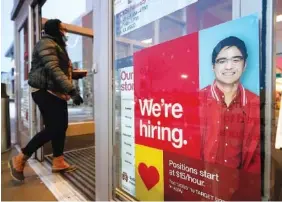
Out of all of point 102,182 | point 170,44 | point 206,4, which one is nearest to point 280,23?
point 206,4

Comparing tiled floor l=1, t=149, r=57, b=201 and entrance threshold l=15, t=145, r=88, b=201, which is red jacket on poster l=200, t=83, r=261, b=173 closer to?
entrance threshold l=15, t=145, r=88, b=201

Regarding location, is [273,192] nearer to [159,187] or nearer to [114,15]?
[159,187]

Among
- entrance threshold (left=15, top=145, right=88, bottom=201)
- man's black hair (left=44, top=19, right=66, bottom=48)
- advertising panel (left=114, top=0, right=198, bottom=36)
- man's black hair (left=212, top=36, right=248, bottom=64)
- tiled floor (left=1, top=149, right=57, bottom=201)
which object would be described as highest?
man's black hair (left=44, top=19, right=66, bottom=48)

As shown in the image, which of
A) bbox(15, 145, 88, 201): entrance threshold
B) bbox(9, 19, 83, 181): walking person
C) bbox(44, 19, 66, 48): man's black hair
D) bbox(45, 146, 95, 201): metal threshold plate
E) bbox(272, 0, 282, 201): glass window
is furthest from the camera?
bbox(44, 19, 66, 48): man's black hair

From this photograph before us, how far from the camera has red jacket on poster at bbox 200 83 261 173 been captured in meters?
0.70

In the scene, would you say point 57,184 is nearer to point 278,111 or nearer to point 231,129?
point 231,129

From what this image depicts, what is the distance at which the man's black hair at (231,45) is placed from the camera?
2.33ft

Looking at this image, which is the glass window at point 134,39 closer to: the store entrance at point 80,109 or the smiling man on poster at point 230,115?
the smiling man on poster at point 230,115

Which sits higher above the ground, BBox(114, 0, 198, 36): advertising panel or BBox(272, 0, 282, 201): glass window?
BBox(114, 0, 198, 36): advertising panel

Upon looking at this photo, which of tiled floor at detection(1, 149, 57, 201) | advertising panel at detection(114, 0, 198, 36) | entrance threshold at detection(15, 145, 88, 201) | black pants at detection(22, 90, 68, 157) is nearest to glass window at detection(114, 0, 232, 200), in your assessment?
advertising panel at detection(114, 0, 198, 36)

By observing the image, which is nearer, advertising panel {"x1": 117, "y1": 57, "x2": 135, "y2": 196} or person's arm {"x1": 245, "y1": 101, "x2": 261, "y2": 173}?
person's arm {"x1": 245, "y1": 101, "x2": 261, "y2": 173}

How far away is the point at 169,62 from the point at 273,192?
0.56 m

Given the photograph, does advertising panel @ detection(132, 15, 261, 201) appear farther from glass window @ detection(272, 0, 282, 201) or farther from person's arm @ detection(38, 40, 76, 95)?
person's arm @ detection(38, 40, 76, 95)

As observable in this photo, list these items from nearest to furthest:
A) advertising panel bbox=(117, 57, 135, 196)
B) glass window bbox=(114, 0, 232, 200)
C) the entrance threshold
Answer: glass window bbox=(114, 0, 232, 200) → advertising panel bbox=(117, 57, 135, 196) → the entrance threshold
